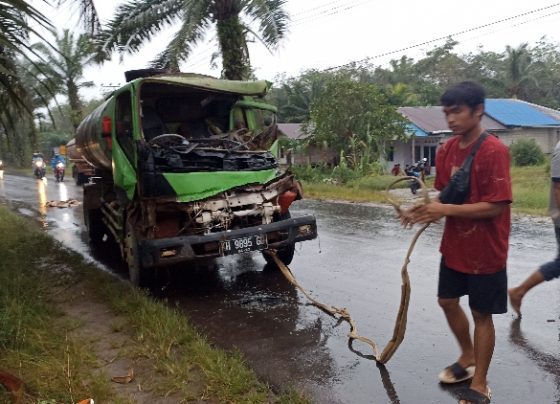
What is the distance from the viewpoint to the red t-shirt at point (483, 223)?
2926 millimetres

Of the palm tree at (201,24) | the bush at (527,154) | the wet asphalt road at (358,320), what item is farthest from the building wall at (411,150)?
the wet asphalt road at (358,320)

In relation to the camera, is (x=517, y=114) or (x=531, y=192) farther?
(x=517, y=114)

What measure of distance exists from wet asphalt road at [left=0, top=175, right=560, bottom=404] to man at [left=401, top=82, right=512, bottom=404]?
558 millimetres

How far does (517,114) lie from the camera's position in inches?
1259

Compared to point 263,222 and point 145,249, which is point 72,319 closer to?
point 145,249

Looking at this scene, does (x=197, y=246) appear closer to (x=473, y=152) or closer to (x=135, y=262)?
(x=135, y=262)

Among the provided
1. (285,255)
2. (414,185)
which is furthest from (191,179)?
(414,185)

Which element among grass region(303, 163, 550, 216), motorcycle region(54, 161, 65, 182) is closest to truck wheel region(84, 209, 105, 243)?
grass region(303, 163, 550, 216)

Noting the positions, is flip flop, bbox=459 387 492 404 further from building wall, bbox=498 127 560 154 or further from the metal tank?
building wall, bbox=498 127 560 154

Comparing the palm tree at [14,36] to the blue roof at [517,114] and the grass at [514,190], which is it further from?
the blue roof at [517,114]

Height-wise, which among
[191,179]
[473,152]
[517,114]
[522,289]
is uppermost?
[517,114]

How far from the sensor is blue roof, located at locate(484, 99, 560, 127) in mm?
30594

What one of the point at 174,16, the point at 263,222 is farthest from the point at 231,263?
the point at 174,16

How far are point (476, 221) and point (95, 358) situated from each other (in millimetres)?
3009
